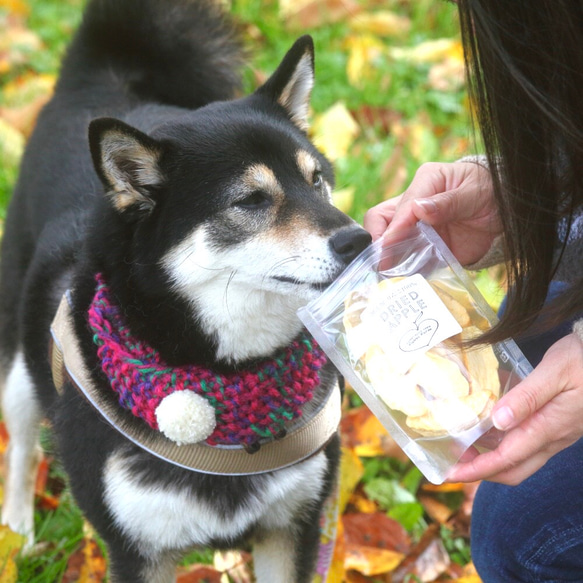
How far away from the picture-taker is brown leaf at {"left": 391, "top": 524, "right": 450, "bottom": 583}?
5.70ft

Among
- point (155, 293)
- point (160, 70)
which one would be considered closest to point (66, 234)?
point (155, 293)

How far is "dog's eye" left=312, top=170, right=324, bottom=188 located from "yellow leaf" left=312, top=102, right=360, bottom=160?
4.43ft

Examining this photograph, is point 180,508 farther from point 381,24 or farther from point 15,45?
point 381,24

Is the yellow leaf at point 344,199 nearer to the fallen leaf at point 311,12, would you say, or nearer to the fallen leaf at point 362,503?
the fallen leaf at point 362,503

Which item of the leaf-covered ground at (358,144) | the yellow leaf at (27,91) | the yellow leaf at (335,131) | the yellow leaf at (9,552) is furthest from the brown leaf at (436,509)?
the yellow leaf at (27,91)

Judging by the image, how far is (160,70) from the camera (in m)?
1.96

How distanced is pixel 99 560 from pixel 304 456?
0.59 m

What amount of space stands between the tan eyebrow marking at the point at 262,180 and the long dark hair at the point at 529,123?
36cm

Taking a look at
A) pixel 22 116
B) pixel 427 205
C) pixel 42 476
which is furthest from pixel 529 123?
pixel 22 116

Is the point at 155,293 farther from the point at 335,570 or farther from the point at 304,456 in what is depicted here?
the point at 335,570

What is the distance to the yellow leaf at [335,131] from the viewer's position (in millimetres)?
2828

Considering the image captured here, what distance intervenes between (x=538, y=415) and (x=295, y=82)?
80 centimetres

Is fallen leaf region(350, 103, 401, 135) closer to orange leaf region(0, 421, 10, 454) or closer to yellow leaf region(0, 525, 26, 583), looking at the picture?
orange leaf region(0, 421, 10, 454)

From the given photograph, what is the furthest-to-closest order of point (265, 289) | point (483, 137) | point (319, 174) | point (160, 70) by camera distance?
point (160, 70)
point (319, 174)
point (265, 289)
point (483, 137)
